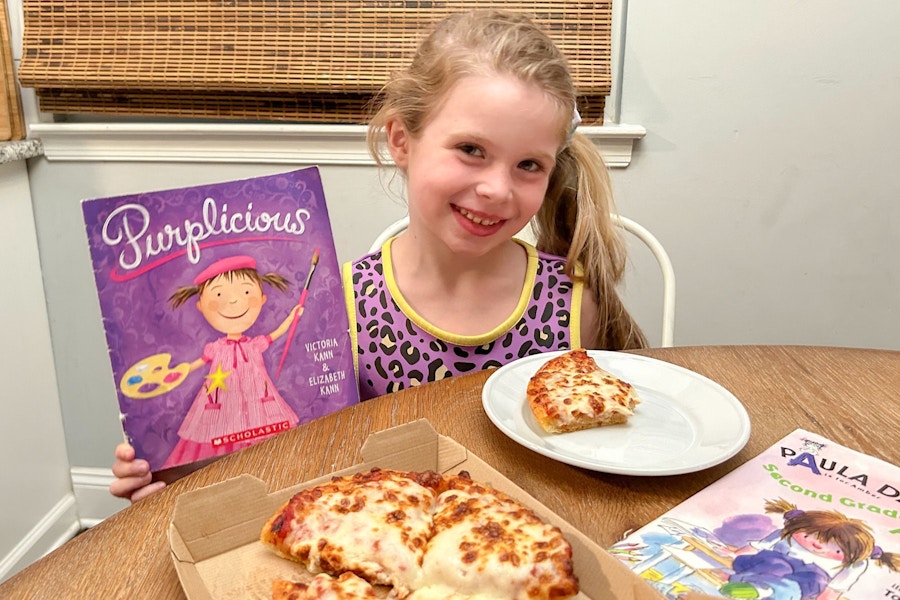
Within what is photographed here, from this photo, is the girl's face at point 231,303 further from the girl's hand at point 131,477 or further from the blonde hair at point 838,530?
the blonde hair at point 838,530

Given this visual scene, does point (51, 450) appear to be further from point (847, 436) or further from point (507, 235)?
point (847, 436)

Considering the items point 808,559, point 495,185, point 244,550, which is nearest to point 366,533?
point 244,550

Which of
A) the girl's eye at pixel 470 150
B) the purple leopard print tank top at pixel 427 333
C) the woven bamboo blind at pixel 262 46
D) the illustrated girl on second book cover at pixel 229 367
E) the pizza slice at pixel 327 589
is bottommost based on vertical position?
the purple leopard print tank top at pixel 427 333

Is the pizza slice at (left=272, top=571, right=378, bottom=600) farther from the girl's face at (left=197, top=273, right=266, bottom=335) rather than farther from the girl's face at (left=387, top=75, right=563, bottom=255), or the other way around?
the girl's face at (left=387, top=75, right=563, bottom=255)

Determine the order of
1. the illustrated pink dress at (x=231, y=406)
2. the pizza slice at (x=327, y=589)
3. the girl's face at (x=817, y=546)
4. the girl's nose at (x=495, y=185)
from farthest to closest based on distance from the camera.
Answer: the girl's nose at (x=495, y=185), the illustrated pink dress at (x=231, y=406), the girl's face at (x=817, y=546), the pizza slice at (x=327, y=589)

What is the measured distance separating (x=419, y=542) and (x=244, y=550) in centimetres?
15

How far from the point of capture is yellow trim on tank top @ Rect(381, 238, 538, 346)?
1.19m

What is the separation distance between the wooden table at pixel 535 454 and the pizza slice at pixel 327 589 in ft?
0.32

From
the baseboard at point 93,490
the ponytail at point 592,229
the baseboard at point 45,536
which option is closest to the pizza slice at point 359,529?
the ponytail at point 592,229

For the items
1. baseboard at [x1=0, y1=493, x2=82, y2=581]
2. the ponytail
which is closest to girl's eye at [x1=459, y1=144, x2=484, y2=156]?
the ponytail

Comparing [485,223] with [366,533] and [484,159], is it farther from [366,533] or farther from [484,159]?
[366,533]

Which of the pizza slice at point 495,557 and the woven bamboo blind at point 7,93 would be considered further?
the woven bamboo blind at point 7,93

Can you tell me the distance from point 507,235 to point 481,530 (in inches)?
24.4

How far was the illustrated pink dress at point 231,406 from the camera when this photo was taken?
0.72 metres
